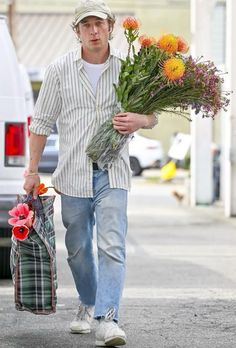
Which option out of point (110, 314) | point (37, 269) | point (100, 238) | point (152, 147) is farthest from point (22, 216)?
point (152, 147)

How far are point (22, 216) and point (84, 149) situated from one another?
540 mm

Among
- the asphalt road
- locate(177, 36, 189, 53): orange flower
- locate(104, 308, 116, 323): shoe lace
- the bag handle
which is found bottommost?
the asphalt road

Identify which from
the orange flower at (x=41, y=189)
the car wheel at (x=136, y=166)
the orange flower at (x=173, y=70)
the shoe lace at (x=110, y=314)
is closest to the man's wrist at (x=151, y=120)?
the orange flower at (x=173, y=70)

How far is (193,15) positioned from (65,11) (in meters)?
21.5

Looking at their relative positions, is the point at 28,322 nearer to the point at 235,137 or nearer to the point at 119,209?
the point at 119,209

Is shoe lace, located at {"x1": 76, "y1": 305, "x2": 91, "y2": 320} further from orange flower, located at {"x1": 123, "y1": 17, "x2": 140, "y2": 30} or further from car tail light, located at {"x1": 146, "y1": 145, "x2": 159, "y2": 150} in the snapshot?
car tail light, located at {"x1": 146, "y1": 145, "x2": 159, "y2": 150}

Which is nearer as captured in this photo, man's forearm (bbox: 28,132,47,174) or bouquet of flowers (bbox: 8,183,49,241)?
bouquet of flowers (bbox: 8,183,49,241)

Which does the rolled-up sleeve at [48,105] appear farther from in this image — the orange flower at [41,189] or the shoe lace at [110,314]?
the shoe lace at [110,314]

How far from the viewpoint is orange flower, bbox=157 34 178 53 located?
269 inches

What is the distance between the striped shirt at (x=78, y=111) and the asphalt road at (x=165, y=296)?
0.97 metres

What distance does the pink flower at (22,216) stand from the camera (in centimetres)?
691

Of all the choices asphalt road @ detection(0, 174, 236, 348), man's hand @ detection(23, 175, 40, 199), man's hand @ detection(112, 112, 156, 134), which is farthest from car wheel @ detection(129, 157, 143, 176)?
man's hand @ detection(112, 112, 156, 134)

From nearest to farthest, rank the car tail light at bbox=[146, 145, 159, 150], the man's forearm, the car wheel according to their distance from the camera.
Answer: the man's forearm, the car wheel, the car tail light at bbox=[146, 145, 159, 150]

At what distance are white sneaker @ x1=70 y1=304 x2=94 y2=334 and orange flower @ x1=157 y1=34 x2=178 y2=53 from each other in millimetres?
1663
